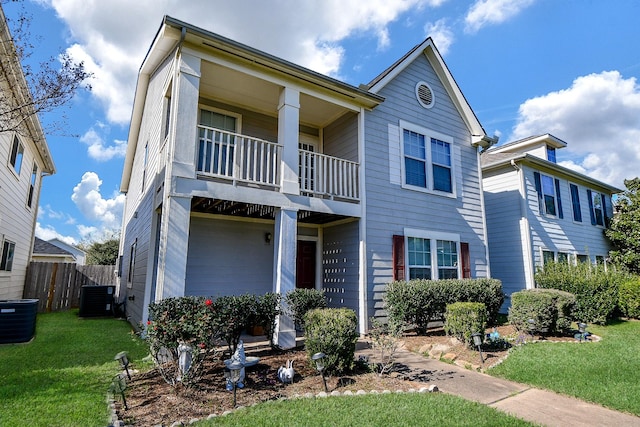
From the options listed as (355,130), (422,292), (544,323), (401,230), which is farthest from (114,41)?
(544,323)

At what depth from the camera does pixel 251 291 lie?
29.8ft

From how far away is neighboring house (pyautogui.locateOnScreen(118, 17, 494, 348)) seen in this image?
6.85 m

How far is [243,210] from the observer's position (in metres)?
8.55

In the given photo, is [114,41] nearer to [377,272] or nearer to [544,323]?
Answer: [377,272]

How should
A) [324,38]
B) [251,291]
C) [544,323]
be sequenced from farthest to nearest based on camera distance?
[324,38], [251,291], [544,323]

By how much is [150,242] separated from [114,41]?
6071mm

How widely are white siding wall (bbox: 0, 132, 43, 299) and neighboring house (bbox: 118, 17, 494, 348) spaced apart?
134 inches

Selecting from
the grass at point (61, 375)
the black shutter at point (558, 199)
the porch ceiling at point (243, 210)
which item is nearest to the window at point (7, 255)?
the grass at point (61, 375)

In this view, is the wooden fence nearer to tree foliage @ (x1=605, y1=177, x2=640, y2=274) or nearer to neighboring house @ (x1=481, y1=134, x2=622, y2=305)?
neighboring house @ (x1=481, y1=134, x2=622, y2=305)

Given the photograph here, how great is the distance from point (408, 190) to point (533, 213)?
283 inches

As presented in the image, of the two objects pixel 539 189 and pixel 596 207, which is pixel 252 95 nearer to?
pixel 539 189

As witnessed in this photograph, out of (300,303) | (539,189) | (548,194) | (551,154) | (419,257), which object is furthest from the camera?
(551,154)

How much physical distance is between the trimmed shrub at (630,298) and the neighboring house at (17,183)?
56.5 feet

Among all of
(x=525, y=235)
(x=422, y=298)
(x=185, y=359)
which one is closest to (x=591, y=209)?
(x=525, y=235)
